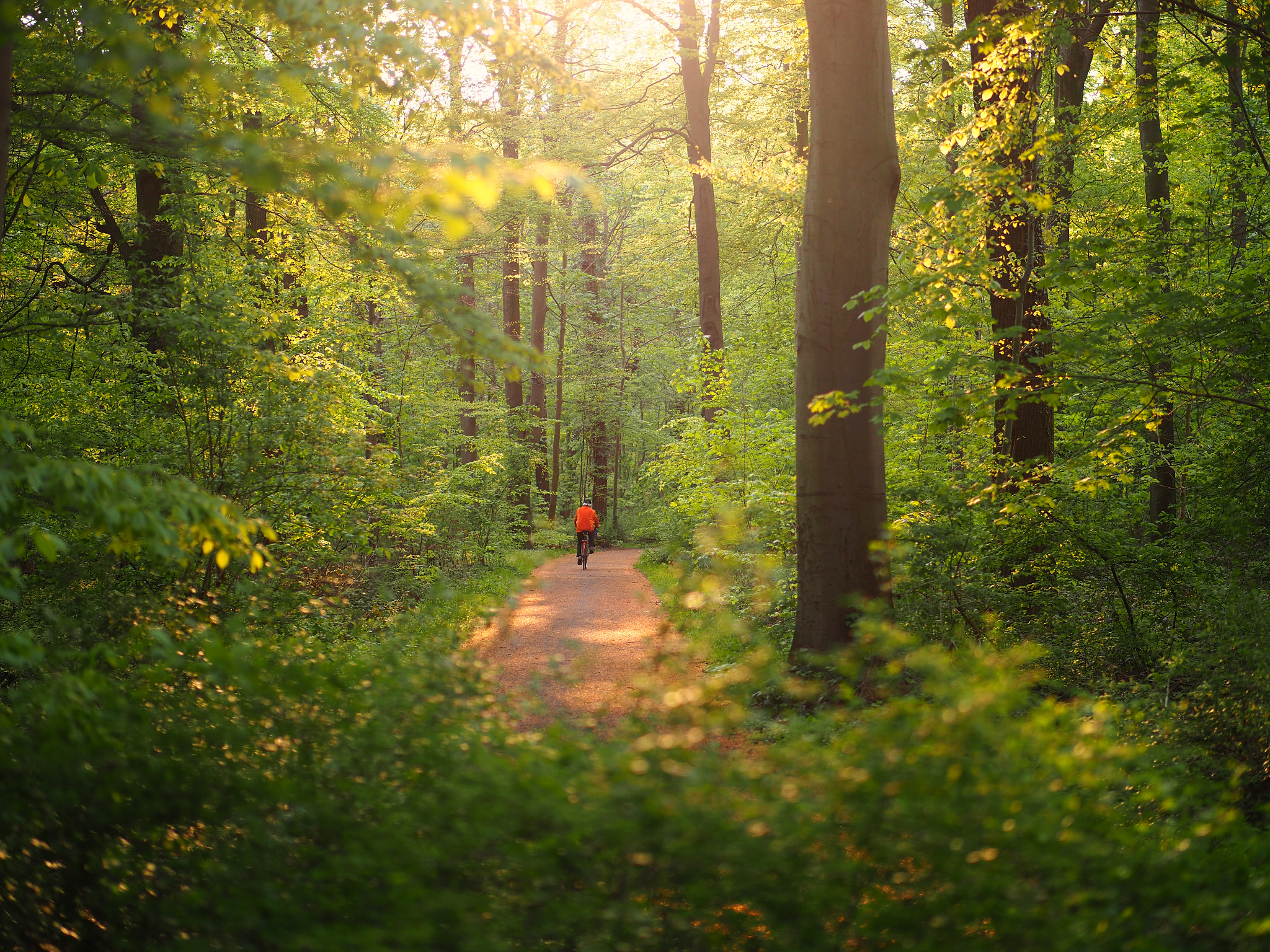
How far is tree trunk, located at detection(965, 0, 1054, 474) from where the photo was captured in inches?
315

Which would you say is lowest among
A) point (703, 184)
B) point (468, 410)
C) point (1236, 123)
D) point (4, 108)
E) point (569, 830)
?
point (569, 830)

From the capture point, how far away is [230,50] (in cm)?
1157

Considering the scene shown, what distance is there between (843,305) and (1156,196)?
32.0 ft

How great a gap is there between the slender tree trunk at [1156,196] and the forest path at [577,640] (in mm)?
5665

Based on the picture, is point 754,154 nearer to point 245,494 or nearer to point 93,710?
point 245,494

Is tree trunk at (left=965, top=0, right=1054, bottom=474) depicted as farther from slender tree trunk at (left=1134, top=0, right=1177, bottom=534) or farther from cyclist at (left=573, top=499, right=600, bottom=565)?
cyclist at (left=573, top=499, right=600, bottom=565)

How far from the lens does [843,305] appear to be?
24.5 feet

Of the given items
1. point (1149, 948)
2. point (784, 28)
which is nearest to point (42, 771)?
point (1149, 948)

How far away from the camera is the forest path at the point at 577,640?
4.52 metres

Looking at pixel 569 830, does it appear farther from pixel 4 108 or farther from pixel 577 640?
pixel 4 108

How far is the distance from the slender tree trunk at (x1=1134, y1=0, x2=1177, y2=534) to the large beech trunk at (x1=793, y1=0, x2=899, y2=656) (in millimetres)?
2493

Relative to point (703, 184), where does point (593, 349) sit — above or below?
below

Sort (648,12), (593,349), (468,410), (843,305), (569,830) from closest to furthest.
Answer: (569,830), (843,305), (648,12), (468,410), (593,349)

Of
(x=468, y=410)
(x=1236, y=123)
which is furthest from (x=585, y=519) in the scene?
(x=1236, y=123)
